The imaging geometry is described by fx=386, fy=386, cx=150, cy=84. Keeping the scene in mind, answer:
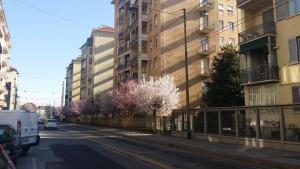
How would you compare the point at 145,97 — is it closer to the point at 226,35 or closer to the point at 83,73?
the point at 226,35

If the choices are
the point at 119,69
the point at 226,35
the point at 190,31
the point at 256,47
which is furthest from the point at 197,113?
the point at 119,69

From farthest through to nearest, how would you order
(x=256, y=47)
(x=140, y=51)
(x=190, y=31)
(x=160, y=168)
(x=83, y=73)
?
1. (x=83, y=73)
2. (x=140, y=51)
3. (x=190, y=31)
4. (x=256, y=47)
5. (x=160, y=168)

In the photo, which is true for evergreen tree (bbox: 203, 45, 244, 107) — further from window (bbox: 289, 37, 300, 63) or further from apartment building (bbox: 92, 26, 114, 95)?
apartment building (bbox: 92, 26, 114, 95)

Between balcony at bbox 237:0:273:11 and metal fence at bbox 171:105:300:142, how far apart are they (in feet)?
30.9

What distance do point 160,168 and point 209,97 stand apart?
30.5 metres

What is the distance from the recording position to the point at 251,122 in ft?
75.8

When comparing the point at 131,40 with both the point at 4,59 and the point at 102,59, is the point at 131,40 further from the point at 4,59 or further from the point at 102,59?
the point at 102,59

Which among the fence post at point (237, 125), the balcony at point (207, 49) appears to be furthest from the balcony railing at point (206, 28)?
the fence post at point (237, 125)

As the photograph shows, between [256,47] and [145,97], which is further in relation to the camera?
[145,97]

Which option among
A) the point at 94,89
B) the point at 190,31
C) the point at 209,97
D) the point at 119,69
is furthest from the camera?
the point at 94,89

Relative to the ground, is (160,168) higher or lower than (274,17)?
lower

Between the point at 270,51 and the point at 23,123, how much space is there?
59.1 ft

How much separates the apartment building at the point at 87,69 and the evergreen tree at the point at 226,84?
200 feet

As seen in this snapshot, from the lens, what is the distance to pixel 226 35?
5697cm
